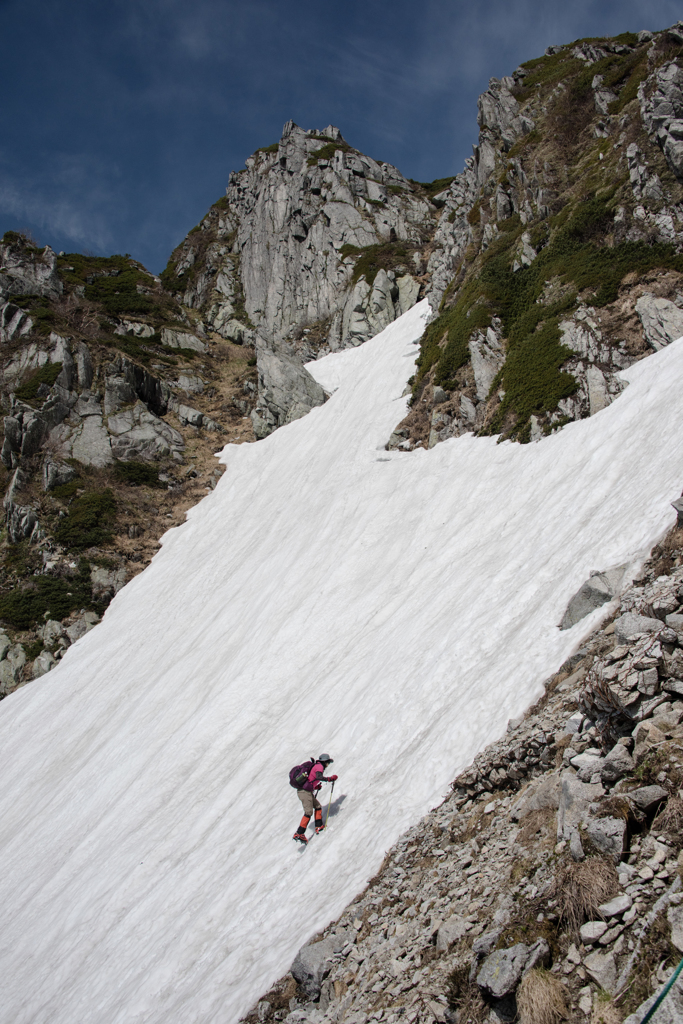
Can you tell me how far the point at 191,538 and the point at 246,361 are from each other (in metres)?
34.1

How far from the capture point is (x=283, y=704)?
19.2 meters

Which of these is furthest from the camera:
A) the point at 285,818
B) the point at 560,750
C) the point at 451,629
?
the point at 451,629

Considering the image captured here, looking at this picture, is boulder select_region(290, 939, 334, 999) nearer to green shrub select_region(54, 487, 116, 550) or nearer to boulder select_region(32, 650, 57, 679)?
boulder select_region(32, 650, 57, 679)

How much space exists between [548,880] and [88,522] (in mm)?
40440

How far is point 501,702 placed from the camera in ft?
38.6

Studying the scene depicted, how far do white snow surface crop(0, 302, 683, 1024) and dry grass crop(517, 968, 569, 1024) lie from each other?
580 cm

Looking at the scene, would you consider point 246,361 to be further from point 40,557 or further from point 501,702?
point 501,702

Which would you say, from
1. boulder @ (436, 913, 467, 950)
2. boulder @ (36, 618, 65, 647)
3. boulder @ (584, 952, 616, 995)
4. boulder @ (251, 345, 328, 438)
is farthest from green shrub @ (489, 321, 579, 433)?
boulder @ (36, 618, 65, 647)

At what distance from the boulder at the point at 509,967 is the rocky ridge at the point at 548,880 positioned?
1 cm

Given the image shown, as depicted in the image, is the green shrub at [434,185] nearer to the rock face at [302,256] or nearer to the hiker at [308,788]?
the rock face at [302,256]

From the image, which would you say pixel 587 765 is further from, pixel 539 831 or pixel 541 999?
pixel 541 999

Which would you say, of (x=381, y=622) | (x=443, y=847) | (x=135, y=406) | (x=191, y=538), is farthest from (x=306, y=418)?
(x=443, y=847)

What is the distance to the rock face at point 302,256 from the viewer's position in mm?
57156

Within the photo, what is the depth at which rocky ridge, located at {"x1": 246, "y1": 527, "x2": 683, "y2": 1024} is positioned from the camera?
4.89m
